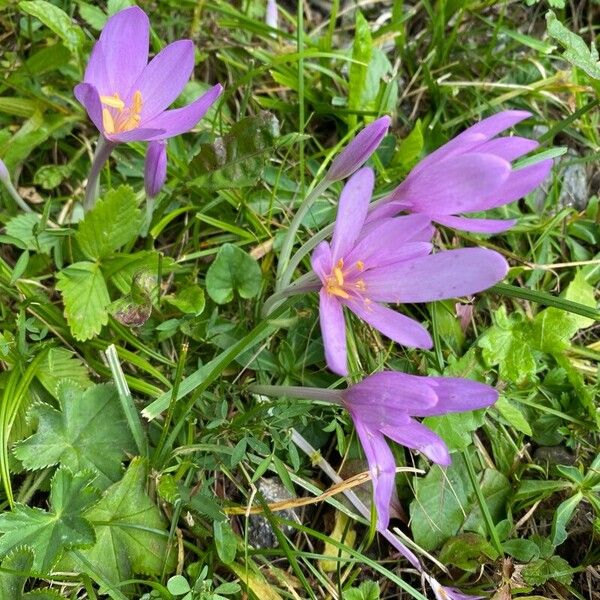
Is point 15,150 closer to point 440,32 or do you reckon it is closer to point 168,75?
point 168,75

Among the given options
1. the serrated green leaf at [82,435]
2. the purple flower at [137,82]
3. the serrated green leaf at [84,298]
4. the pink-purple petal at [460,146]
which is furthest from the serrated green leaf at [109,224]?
the pink-purple petal at [460,146]

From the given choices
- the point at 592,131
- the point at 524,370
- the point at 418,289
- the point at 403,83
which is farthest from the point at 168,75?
the point at 592,131

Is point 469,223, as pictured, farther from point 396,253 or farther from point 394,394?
point 394,394

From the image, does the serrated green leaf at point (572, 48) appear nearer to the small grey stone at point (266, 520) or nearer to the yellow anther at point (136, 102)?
the yellow anther at point (136, 102)

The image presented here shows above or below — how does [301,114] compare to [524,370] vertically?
above

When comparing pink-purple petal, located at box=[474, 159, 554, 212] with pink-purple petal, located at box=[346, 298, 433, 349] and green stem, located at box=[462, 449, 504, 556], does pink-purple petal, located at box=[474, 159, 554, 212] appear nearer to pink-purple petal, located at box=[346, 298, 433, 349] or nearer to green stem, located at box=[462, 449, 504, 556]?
pink-purple petal, located at box=[346, 298, 433, 349]

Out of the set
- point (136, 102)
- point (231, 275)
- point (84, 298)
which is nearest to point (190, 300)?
point (231, 275)
